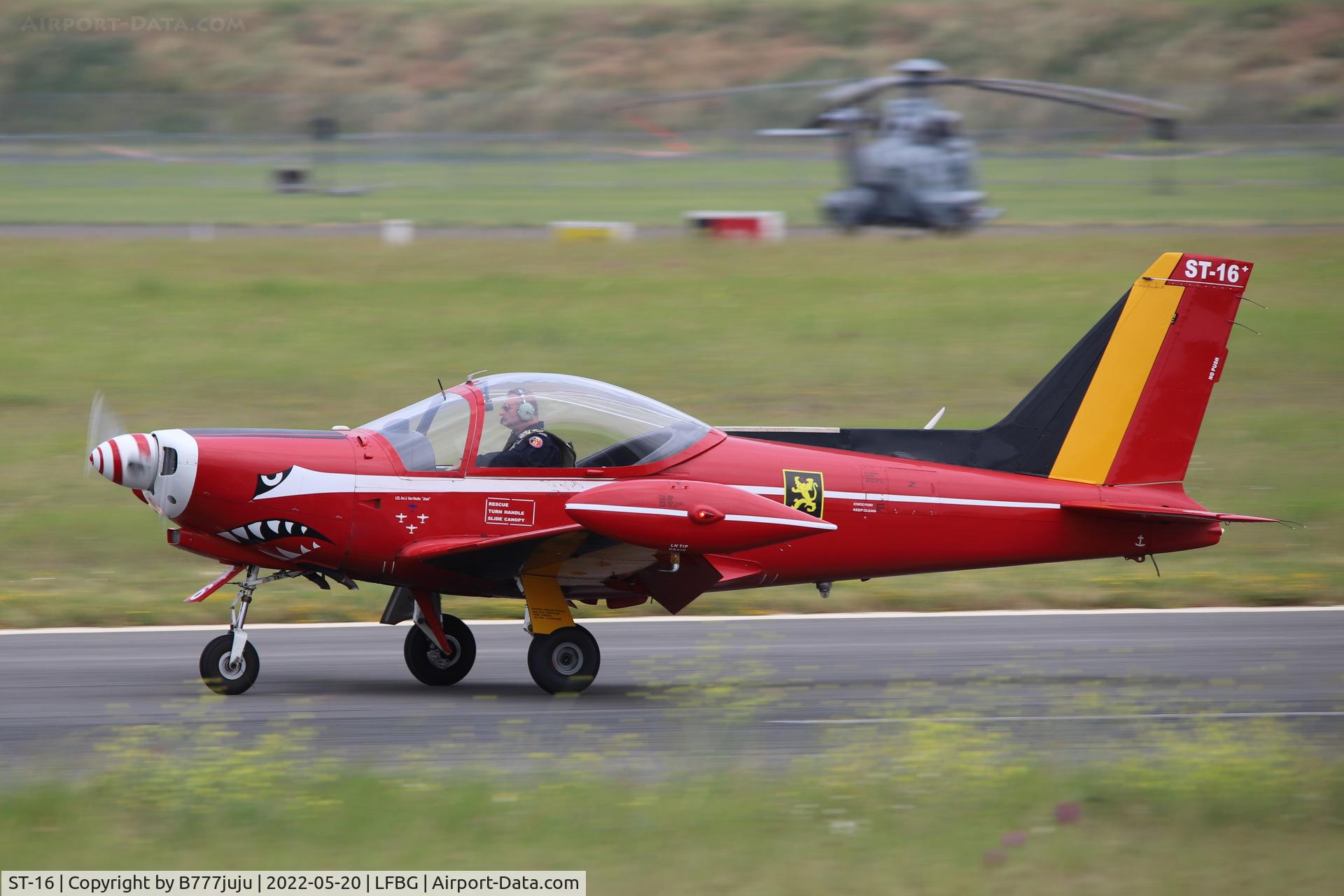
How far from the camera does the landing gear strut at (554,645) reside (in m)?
9.69

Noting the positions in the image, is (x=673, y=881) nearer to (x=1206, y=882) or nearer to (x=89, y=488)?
(x=1206, y=882)

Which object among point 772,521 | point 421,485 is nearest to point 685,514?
point 772,521

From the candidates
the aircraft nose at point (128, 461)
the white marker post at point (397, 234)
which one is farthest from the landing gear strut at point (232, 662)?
the white marker post at point (397, 234)

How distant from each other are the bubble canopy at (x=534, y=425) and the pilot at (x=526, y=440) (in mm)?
10

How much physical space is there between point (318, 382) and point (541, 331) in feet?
13.1

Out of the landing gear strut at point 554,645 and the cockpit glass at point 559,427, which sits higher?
the cockpit glass at point 559,427

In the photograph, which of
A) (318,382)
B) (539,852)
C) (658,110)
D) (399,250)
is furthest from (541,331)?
(658,110)

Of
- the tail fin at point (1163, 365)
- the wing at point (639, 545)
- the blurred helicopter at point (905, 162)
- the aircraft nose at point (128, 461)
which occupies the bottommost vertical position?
the wing at point (639, 545)

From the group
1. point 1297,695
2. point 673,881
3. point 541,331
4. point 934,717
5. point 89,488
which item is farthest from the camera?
point 541,331

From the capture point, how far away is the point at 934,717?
9258 mm

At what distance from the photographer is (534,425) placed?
968cm

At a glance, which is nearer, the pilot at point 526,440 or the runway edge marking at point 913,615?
the pilot at point 526,440

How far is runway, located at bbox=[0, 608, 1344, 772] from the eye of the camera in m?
8.62

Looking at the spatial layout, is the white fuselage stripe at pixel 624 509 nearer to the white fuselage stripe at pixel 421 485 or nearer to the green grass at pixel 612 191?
the white fuselage stripe at pixel 421 485
